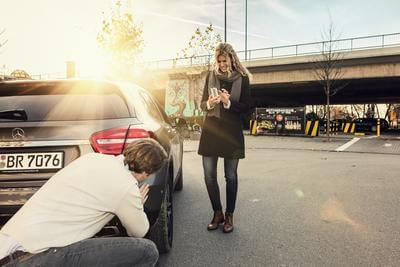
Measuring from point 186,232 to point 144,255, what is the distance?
2073 millimetres

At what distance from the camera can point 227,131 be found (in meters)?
3.98

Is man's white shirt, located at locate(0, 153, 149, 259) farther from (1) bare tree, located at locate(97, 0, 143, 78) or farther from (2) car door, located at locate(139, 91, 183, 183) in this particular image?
(1) bare tree, located at locate(97, 0, 143, 78)

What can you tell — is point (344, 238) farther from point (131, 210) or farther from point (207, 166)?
point (131, 210)

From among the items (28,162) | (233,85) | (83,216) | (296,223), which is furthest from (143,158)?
(296,223)

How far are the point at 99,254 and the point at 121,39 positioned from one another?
2552cm

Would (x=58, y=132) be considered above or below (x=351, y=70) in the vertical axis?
below

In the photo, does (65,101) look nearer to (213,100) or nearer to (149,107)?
(149,107)

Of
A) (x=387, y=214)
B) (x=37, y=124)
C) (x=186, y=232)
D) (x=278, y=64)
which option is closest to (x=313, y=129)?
(x=278, y=64)

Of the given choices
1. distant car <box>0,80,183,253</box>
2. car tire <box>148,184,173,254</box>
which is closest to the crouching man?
distant car <box>0,80,183,253</box>

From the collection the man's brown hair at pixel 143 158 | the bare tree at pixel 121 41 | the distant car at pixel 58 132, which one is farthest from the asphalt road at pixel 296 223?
the bare tree at pixel 121 41

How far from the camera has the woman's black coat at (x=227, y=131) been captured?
13.0 feet

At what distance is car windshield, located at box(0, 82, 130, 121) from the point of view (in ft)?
8.88

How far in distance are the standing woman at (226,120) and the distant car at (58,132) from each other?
1.18m

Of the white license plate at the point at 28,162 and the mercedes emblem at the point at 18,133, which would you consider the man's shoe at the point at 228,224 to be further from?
the mercedes emblem at the point at 18,133
